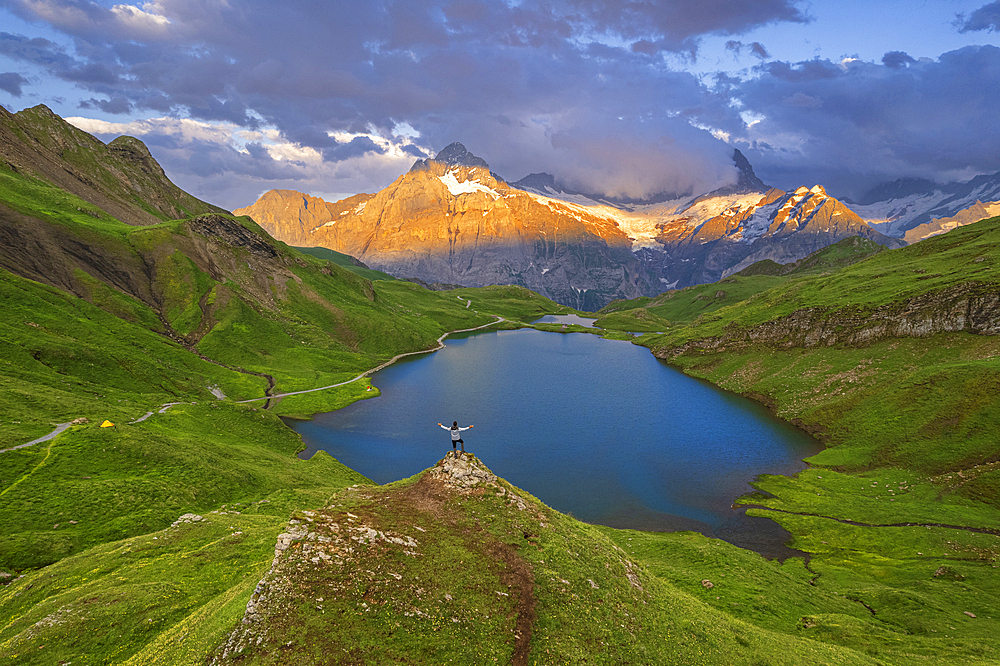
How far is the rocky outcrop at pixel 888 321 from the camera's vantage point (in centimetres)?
9962

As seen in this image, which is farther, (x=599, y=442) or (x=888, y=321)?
(x=888, y=321)

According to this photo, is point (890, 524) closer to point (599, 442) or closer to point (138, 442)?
point (599, 442)

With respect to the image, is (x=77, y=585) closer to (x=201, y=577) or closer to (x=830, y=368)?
(x=201, y=577)

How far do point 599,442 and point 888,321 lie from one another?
85.6 meters

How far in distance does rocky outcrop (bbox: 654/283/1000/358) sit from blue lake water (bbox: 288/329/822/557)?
27.2 m

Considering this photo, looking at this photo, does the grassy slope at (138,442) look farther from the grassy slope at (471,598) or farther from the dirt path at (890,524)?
the dirt path at (890,524)

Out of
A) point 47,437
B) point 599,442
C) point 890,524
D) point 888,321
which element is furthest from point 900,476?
point 47,437

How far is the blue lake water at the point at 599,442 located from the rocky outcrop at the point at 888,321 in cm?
2716

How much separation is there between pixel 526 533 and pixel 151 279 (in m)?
168

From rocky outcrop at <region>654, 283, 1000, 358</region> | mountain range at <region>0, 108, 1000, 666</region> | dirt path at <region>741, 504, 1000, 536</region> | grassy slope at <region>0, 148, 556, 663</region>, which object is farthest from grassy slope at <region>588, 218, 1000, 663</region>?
grassy slope at <region>0, 148, 556, 663</region>

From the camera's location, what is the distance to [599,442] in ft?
310

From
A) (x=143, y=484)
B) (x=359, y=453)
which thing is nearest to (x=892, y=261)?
(x=359, y=453)

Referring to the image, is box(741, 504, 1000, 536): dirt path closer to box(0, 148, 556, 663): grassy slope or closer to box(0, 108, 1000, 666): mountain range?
box(0, 108, 1000, 666): mountain range

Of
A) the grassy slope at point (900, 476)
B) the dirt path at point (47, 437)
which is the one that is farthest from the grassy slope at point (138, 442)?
the grassy slope at point (900, 476)
